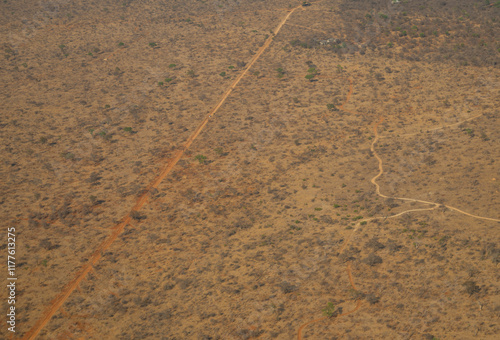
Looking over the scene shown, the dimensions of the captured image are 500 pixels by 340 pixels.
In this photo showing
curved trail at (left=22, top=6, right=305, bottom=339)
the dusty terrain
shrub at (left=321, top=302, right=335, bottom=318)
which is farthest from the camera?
curved trail at (left=22, top=6, right=305, bottom=339)

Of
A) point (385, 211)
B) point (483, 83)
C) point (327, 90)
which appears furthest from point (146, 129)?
point (483, 83)

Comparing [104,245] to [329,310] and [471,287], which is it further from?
[471,287]

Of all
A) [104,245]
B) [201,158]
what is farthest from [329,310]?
[201,158]

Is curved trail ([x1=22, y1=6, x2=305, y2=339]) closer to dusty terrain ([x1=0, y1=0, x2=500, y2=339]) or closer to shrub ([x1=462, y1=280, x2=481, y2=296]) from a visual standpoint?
dusty terrain ([x1=0, y1=0, x2=500, y2=339])

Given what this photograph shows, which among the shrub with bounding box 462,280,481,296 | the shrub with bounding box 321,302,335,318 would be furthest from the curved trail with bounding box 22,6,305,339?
the shrub with bounding box 462,280,481,296

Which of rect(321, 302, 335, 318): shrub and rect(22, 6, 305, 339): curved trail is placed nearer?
rect(321, 302, 335, 318): shrub

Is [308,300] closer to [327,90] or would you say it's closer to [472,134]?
[472,134]

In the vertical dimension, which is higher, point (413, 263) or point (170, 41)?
point (170, 41)

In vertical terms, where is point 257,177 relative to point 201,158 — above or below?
below

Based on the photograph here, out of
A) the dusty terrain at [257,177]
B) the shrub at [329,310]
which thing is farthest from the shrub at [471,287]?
the shrub at [329,310]
